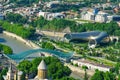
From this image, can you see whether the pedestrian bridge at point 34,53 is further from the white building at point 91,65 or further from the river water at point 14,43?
the river water at point 14,43

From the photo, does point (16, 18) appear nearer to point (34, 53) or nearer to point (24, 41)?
point (24, 41)

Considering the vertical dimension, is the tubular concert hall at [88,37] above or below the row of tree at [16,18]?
above

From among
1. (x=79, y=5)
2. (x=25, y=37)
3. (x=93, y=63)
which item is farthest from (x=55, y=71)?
(x=79, y=5)

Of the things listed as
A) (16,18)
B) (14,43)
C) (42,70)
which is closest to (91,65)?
(42,70)

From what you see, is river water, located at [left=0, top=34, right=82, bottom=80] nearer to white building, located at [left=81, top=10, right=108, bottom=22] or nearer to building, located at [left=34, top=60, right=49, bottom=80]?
white building, located at [left=81, top=10, right=108, bottom=22]

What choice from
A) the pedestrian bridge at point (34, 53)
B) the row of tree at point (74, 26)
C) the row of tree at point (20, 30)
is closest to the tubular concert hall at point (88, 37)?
the row of tree at point (74, 26)

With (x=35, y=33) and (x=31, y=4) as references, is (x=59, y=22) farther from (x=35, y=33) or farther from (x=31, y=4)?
(x=31, y=4)

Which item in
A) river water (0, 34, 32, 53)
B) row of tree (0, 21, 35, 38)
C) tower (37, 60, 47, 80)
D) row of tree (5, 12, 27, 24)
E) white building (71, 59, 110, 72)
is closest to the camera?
tower (37, 60, 47, 80)

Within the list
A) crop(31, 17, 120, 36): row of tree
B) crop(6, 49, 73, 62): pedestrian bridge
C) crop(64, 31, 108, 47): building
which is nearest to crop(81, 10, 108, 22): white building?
crop(31, 17, 120, 36): row of tree
